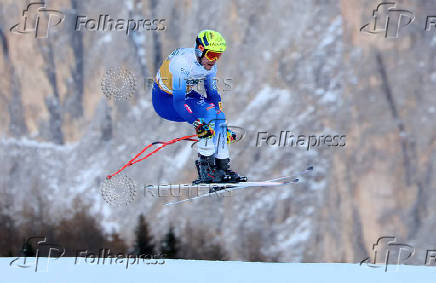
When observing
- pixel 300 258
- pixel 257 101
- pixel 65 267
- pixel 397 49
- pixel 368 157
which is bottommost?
pixel 300 258

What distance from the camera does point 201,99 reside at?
8.55m

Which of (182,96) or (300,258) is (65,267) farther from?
(300,258)

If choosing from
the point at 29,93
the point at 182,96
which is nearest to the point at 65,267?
the point at 182,96

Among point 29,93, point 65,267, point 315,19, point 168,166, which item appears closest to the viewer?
point 65,267

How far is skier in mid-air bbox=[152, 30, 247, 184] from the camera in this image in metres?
8.16

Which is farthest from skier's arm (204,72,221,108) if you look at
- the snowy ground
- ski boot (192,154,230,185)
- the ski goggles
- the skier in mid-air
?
the snowy ground

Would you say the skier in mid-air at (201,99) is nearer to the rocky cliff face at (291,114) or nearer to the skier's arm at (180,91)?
the skier's arm at (180,91)

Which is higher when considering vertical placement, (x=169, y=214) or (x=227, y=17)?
(x=227, y=17)

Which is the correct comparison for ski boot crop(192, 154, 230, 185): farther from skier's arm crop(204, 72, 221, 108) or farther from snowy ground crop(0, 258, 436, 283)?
snowy ground crop(0, 258, 436, 283)

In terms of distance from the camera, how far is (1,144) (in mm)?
24000

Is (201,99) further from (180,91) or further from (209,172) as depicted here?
(209,172)

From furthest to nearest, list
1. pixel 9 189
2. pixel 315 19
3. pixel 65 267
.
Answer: pixel 9 189
pixel 315 19
pixel 65 267

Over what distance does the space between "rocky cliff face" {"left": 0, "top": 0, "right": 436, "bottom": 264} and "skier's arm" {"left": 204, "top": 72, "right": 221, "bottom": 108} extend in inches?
429

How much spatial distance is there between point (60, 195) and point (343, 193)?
976 cm
